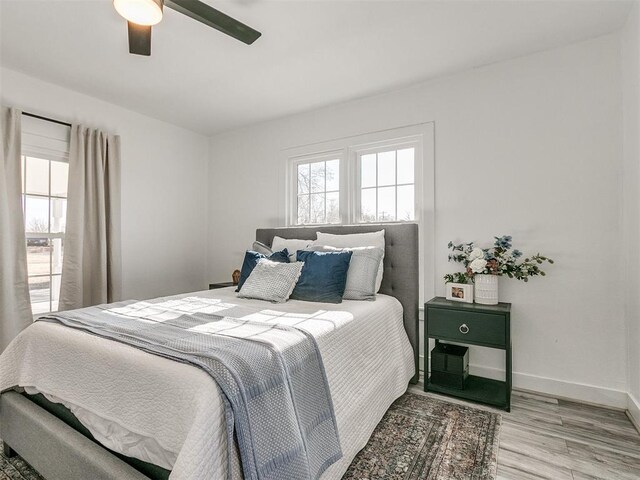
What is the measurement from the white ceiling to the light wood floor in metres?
2.56

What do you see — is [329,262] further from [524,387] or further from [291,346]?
[524,387]

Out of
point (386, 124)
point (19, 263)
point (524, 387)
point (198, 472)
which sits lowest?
point (524, 387)

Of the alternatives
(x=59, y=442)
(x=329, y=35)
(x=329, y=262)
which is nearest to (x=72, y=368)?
(x=59, y=442)

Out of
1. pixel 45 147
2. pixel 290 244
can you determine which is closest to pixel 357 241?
pixel 290 244

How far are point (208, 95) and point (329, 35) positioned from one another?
4.94 feet

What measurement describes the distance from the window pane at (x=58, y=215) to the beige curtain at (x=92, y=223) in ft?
0.64

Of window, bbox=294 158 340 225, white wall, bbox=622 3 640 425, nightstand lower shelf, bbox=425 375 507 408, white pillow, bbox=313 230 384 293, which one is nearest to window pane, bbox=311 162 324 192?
window, bbox=294 158 340 225

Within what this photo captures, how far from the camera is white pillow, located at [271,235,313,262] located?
3043 millimetres

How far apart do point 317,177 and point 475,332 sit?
220cm

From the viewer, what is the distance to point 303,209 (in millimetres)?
3795

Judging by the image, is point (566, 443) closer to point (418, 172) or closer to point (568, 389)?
point (568, 389)

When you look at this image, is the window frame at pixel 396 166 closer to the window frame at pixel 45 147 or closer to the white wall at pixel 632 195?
the white wall at pixel 632 195

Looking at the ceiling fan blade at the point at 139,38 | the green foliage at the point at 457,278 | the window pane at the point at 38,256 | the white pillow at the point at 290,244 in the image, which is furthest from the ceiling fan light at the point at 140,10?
the green foliage at the point at 457,278

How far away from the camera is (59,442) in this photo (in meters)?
1.36
